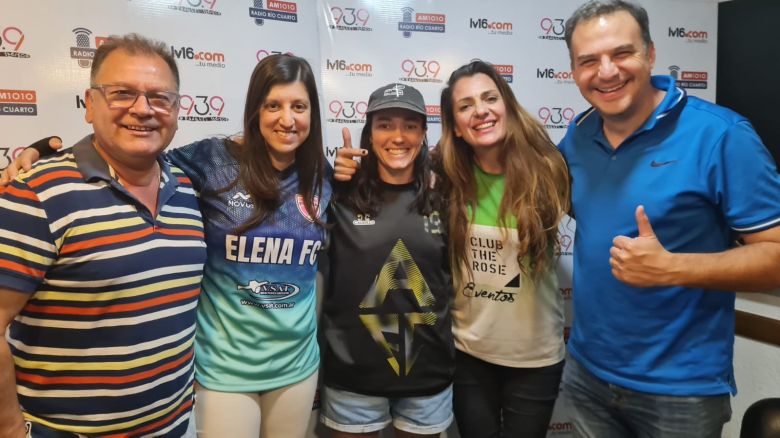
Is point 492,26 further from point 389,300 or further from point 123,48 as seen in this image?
point 123,48

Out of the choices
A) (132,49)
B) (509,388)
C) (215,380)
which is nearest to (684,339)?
(509,388)

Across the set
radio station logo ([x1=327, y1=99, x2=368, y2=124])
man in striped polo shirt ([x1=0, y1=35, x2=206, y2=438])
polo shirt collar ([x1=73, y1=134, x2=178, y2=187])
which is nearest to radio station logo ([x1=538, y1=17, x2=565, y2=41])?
radio station logo ([x1=327, y1=99, x2=368, y2=124])

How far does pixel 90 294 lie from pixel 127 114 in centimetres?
47

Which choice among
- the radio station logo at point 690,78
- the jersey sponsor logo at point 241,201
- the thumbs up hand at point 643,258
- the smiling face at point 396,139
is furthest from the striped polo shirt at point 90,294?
the radio station logo at point 690,78

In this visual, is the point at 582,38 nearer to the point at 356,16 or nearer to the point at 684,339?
the point at 684,339

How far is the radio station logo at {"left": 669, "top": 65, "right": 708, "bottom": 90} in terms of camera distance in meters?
2.75

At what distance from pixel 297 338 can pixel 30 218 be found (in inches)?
33.7

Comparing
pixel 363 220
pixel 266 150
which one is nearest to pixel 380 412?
pixel 363 220

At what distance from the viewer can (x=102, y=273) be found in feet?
3.72

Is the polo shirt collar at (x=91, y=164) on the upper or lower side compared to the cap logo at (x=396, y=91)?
lower

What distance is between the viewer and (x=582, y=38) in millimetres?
1428

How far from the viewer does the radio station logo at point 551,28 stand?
258 cm

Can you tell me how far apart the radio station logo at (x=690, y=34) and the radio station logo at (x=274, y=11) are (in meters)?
2.22

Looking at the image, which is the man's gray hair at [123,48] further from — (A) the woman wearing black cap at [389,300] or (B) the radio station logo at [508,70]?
(B) the radio station logo at [508,70]
